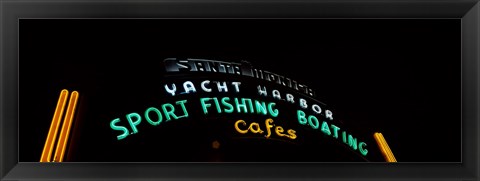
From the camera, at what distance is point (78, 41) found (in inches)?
159

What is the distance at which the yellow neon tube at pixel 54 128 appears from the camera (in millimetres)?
3713

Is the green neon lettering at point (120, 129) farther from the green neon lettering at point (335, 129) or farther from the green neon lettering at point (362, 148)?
the green neon lettering at point (362, 148)

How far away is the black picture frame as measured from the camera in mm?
3475

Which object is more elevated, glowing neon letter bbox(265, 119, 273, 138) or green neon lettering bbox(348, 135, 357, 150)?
glowing neon letter bbox(265, 119, 273, 138)

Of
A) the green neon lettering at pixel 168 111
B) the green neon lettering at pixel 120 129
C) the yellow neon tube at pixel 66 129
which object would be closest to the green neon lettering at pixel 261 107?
the green neon lettering at pixel 168 111

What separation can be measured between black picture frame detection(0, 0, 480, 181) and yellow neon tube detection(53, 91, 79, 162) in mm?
204

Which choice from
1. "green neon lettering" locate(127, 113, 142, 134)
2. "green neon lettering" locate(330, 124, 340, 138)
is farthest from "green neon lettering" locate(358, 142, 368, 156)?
"green neon lettering" locate(127, 113, 142, 134)

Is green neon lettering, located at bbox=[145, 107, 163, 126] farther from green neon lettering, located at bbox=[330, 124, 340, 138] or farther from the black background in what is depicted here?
green neon lettering, located at bbox=[330, 124, 340, 138]

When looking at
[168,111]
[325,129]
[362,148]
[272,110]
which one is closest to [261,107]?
[272,110]
